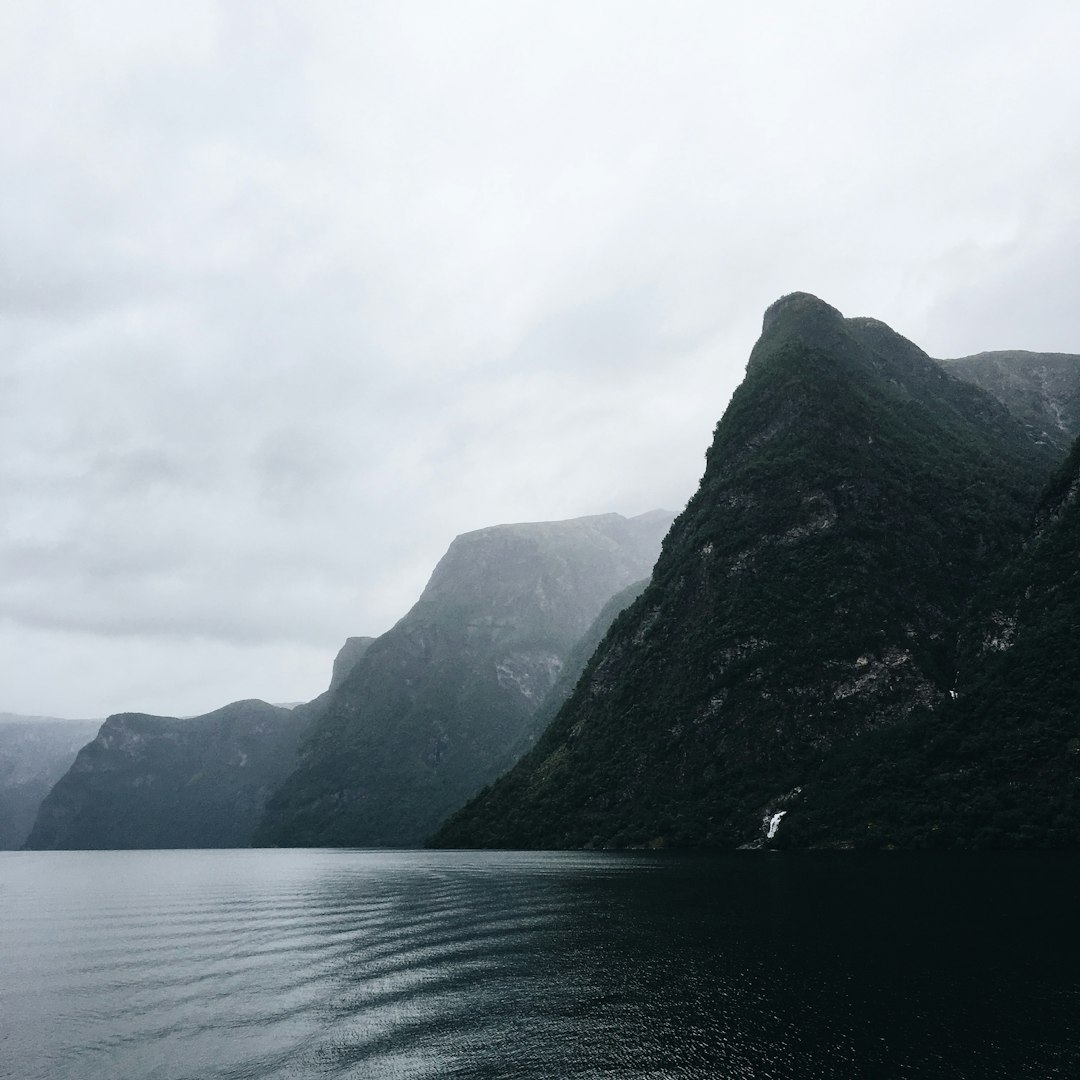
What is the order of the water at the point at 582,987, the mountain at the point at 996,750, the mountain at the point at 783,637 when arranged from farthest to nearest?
the mountain at the point at 783,637
the mountain at the point at 996,750
the water at the point at 582,987

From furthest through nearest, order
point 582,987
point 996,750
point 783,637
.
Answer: point 783,637, point 996,750, point 582,987

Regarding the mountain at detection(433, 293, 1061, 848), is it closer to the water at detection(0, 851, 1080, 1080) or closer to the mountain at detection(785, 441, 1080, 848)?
the mountain at detection(785, 441, 1080, 848)

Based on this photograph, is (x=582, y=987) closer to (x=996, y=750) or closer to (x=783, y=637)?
(x=996, y=750)

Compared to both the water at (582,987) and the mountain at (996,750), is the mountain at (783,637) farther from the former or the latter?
the water at (582,987)

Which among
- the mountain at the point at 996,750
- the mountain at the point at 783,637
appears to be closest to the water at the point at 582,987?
the mountain at the point at 996,750

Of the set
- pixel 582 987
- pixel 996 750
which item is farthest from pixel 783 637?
pixel 582 987

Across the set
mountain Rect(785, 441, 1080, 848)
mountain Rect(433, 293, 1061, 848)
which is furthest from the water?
mountain Rect(433, 293, 1061, 848)

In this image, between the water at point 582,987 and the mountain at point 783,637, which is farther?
the mountain at point 783,637
